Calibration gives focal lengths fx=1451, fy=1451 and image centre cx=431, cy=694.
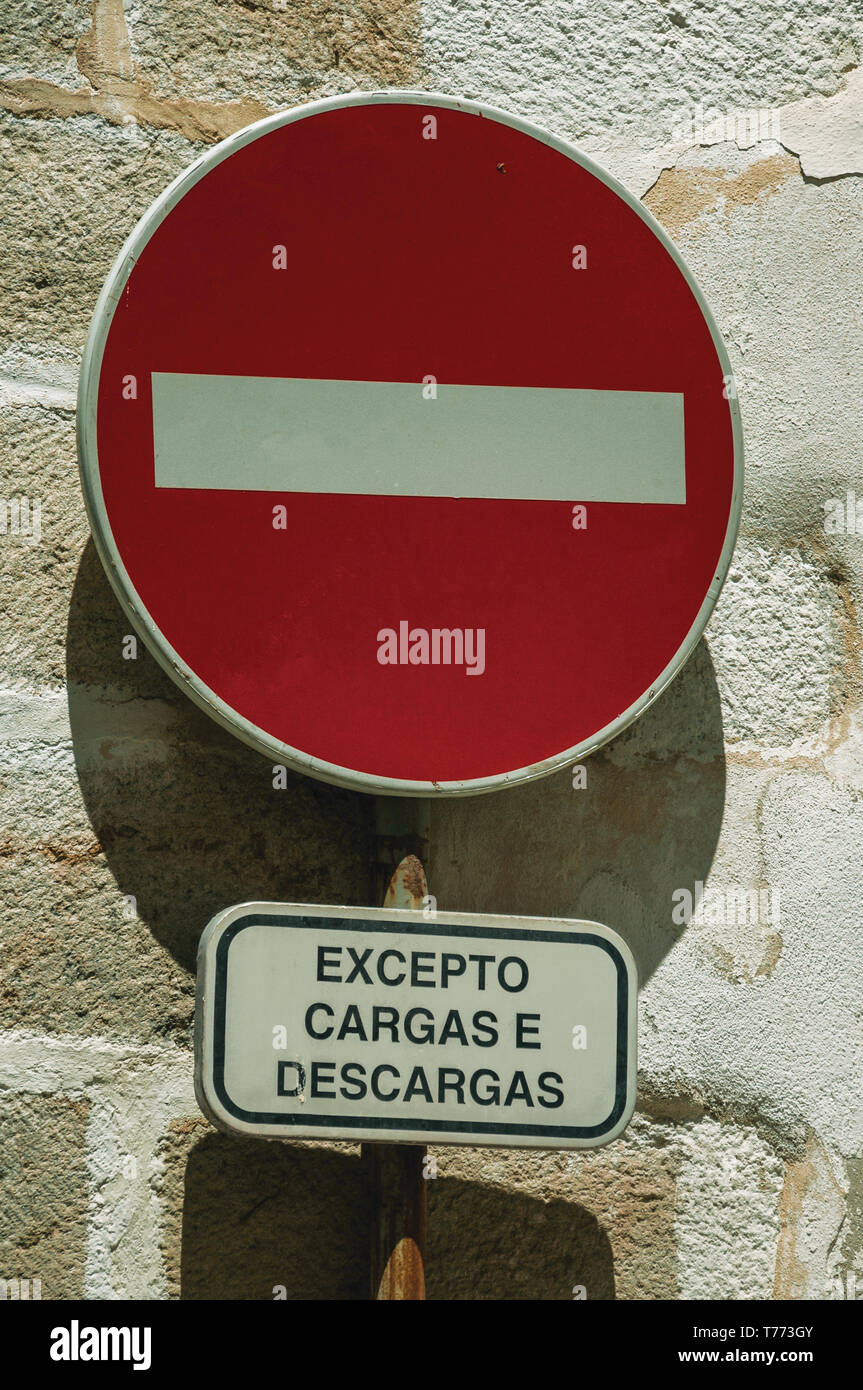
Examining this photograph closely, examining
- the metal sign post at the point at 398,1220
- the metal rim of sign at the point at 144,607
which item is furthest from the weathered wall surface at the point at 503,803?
the metal rim of sign at the point at 144,607

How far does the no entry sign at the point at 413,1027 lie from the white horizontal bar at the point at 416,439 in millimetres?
317

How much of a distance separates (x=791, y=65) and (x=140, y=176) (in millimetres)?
627

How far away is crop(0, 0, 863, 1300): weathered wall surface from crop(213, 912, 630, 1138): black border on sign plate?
17 cm

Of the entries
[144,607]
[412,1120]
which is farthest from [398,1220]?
[144,607]

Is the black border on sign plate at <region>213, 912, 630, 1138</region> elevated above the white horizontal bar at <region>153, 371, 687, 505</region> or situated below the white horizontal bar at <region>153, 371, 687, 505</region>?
below

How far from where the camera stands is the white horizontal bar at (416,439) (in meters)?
1.05

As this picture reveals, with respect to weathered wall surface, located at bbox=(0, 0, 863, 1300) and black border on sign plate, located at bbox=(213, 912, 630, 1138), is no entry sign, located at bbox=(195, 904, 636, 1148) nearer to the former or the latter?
black border on sign plate, located at bbox=(213, 912, 630, 1138)

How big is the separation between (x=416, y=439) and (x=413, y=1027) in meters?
0.43

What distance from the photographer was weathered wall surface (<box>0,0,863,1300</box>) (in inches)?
44.0

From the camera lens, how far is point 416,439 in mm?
1084

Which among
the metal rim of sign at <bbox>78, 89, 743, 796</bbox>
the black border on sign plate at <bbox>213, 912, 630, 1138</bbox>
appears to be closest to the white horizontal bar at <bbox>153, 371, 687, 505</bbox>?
the metal rim of sign at <bbox>78, 89, 743, 796</bbox>
